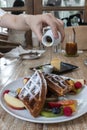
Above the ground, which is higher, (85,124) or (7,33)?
(7,33)

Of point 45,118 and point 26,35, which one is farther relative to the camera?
point 26,35

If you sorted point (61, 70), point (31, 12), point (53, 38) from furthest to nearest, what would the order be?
point (31, 12)
point (61, 70)
point (53, 38)

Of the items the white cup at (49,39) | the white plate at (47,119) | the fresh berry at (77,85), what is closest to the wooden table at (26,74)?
the white plate at (47,119)

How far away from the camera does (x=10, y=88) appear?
0.95 m

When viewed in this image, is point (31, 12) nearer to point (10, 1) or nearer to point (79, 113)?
point (10, 1)

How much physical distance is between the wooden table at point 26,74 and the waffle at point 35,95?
5 centimetres

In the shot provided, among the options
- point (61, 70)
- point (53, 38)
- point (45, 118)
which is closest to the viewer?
point (45, 118)

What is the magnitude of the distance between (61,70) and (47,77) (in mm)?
406

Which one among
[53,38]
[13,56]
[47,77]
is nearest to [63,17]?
[13,56]

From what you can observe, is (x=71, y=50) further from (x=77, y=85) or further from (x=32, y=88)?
(x=32, y=88)

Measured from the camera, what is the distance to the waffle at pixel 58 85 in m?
0.83

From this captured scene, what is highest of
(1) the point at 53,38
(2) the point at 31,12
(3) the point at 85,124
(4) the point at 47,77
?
(2) the point at 31,12

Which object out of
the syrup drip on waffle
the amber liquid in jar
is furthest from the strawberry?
the amber liquid in jar

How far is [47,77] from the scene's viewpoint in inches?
34.9
